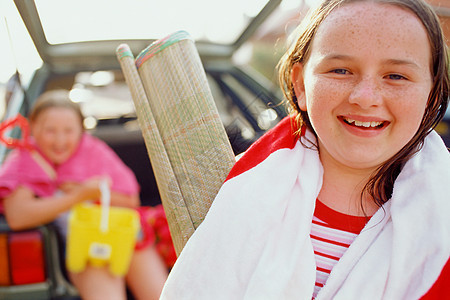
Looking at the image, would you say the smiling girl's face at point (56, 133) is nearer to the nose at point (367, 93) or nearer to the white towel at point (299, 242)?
the white towel at point (299, 242)

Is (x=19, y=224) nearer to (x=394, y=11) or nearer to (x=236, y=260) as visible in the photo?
(x=236, y=260)

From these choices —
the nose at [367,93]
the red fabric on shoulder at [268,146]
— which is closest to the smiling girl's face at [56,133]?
the red fabric on shoulder at [268,146]

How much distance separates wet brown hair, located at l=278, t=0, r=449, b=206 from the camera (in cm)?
96

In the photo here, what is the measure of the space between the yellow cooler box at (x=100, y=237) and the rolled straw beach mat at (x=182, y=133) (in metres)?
0.74

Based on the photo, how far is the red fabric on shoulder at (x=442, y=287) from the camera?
89 cm

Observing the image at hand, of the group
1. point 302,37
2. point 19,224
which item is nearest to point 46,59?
point 19,224

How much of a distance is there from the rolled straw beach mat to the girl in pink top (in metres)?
0.89

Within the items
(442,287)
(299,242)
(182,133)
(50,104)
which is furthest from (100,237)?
(442,287)

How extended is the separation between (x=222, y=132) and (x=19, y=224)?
1.06m

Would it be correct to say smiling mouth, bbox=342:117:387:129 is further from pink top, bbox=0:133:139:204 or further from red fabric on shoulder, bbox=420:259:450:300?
pink top, bbox=0:133:139:204

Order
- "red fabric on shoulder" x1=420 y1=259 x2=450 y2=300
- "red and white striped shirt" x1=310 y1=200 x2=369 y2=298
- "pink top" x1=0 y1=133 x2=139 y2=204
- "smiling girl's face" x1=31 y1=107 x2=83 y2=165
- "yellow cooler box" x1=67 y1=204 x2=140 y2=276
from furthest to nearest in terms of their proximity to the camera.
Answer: "smiling girl's face" x1=31 y1=107 x2=83 y2=165, "pink top" x1=0 y1=133 x2=139 y2=204, "yellow cooler box" x1=67 y1=204 x2=140 y2=276, "red and white striped shirt" x1=310 y1=200 x2=369 y2=298, "red fabric on shoulder" x1=420 y1=259 x2=450 y2=300

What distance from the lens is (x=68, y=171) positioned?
6.85 feet

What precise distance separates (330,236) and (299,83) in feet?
1.27

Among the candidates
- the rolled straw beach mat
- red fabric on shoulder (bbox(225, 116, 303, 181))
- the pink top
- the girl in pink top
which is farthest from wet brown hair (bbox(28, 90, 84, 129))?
red fabric on shoulder (bbox(225, 116, 303, 181))
